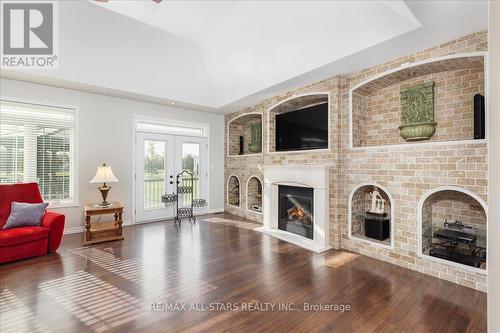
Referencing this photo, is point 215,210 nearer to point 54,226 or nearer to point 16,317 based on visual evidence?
point 54,226

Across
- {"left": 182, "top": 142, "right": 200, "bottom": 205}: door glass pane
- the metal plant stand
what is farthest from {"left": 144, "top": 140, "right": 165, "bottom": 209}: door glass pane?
{"left": 182, "top": 142, "right": 200, "bottom": 205}: door glass pane

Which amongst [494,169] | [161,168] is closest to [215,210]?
[161,168]

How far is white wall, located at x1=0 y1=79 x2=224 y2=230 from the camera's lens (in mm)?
4531

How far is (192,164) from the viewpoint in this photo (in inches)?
256

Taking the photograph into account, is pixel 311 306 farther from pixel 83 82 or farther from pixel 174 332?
pixel 83 82

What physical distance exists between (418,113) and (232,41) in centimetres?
325

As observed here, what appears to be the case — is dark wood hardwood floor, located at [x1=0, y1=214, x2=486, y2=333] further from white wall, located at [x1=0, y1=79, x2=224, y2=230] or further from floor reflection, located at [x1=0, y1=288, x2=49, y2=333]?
white wall, located at [x1=0, y1=79, x2=224, y2=230]

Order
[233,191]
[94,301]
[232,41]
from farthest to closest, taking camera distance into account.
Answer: [233,191] < [232,41] < [94,301]

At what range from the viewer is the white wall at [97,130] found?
178 inches

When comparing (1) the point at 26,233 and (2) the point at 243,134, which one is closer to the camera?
(1) the point at 26,233

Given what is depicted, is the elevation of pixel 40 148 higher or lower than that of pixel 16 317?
higher

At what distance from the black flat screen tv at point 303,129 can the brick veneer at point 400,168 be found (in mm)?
207

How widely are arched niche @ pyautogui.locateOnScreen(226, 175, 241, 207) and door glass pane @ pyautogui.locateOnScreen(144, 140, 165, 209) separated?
1.86 meters

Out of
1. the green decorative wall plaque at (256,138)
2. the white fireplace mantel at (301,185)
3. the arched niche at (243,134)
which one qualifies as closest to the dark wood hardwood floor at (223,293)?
the white fireplace mantel at (301,185)
